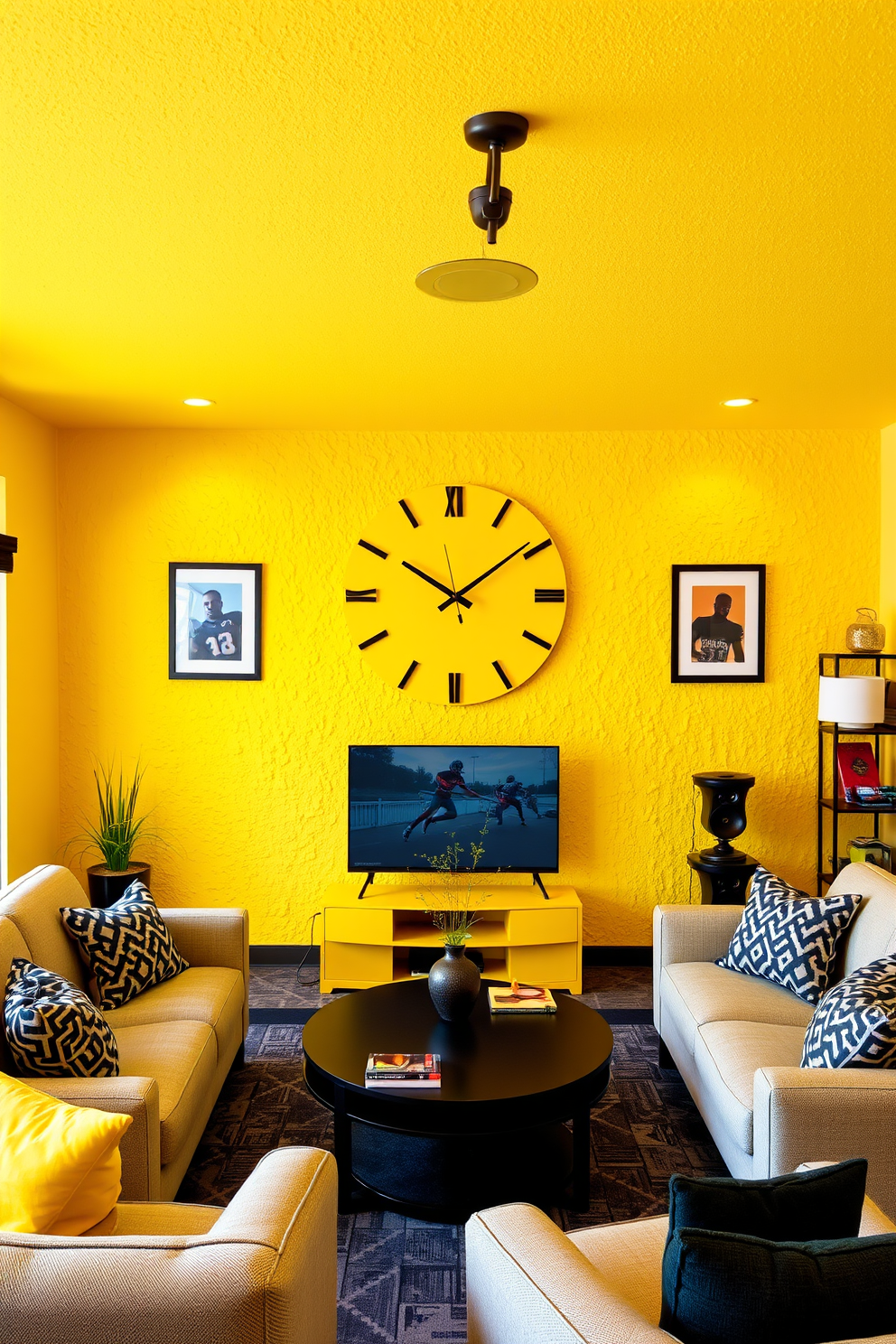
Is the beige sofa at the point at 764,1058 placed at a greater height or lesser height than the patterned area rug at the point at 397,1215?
greater

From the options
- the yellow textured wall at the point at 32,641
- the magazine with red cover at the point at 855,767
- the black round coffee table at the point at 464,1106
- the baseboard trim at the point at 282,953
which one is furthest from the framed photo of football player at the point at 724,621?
the yellow textured wall at the point at 32,641

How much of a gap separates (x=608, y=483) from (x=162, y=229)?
8.87ft

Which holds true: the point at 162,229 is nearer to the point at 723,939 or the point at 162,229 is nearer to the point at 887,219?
the point at 887,219

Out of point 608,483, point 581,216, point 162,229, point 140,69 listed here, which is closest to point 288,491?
point 608,483

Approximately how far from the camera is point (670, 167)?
2.02m

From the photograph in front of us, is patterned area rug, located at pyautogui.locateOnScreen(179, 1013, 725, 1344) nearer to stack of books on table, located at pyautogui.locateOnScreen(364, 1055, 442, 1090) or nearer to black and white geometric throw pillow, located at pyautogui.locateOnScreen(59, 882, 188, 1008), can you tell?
stack of books on table, located at pyautogui.locateOnScreen(364, 1055, 442, 1090)

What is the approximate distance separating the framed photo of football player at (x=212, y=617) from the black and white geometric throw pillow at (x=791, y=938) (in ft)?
8.33

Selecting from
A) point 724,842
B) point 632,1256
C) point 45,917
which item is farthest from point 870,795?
point 45,917

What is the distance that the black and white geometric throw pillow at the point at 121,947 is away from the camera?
9.58 feet

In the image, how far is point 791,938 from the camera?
3062 mm

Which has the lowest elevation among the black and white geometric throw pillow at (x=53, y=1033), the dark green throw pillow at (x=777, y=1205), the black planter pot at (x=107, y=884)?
the black planter pot at (x=107, y=884)

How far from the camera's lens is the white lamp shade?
4027mm

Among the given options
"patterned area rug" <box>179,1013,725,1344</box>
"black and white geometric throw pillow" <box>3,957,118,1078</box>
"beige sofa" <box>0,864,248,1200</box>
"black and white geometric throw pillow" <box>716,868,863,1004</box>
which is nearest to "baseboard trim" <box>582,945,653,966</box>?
"patterned area rug" <box>179,1013,725,1344</box>

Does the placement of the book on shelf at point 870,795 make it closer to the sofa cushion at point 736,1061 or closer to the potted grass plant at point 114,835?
the sofa cushion at point 736,1061
